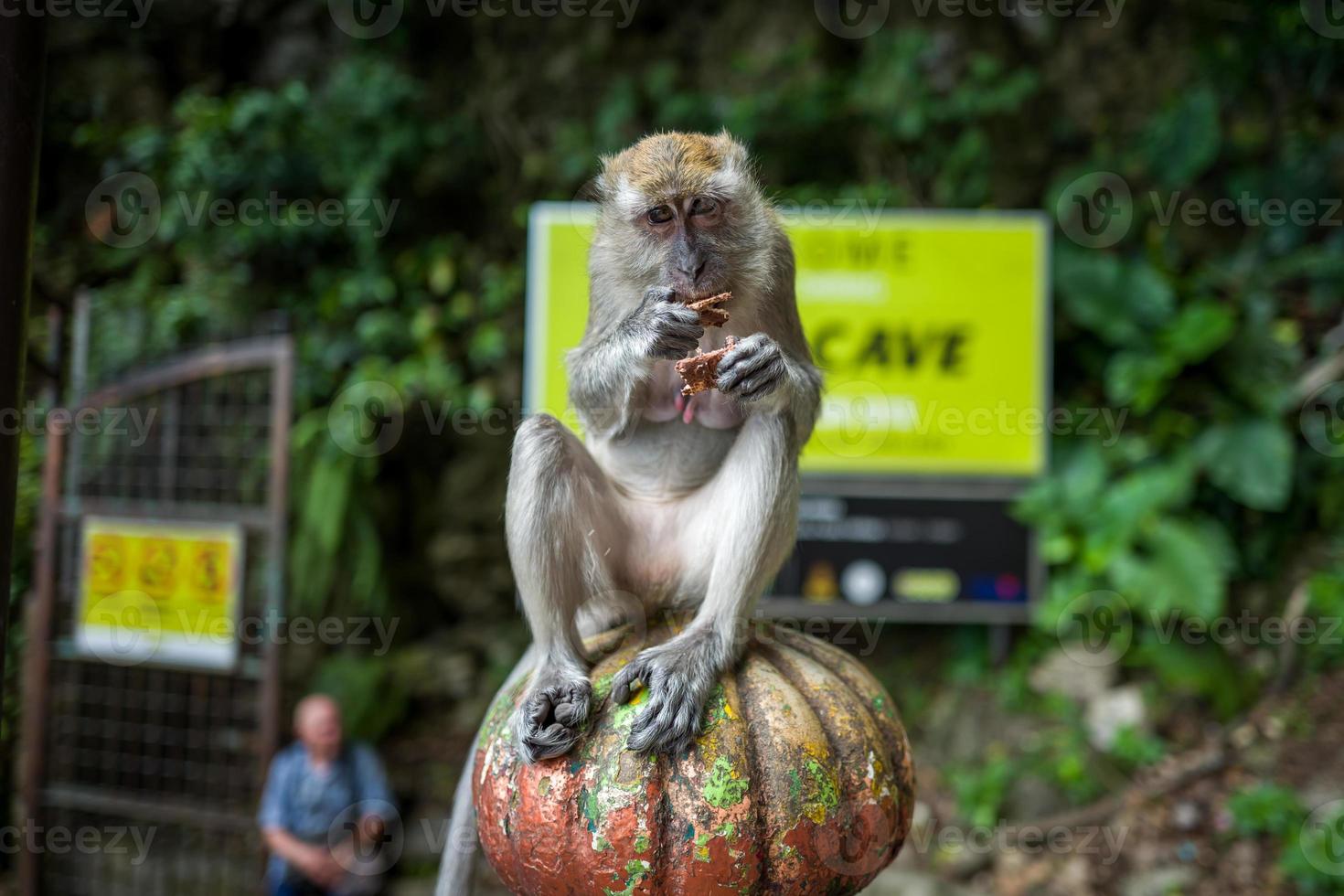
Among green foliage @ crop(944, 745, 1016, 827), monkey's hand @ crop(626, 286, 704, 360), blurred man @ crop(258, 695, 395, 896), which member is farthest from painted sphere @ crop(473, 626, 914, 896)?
green foliage @ crop(944, 745, 1016, 827)

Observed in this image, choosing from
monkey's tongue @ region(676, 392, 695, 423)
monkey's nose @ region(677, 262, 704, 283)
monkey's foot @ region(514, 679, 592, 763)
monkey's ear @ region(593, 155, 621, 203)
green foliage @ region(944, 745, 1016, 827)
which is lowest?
green foliage @ region(944, 745, 1016, 827)

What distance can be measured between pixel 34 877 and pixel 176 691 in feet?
4.74

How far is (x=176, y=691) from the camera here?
22.6ft

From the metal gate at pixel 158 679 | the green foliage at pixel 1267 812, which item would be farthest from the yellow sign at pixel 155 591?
the green foliage at pixel 1267 812

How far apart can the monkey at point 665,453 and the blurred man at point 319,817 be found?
327 centimetres

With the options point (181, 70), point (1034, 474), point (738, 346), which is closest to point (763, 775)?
point (738, 346)

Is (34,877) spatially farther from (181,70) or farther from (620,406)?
(181,70)

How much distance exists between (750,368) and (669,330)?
23 cm

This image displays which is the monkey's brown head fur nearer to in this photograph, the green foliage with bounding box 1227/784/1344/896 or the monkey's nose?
the monkey's nose

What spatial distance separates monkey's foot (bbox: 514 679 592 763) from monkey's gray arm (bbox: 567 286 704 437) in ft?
2.73

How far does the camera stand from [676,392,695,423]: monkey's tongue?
9.29 ft

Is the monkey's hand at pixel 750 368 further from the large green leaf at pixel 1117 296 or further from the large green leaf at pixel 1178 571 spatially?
the large green leaf at pixel 1117 296

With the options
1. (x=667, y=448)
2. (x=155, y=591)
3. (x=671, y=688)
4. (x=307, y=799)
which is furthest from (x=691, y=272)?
(x=155, y=591)

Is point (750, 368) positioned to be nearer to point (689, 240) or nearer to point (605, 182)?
point (689, 240)
